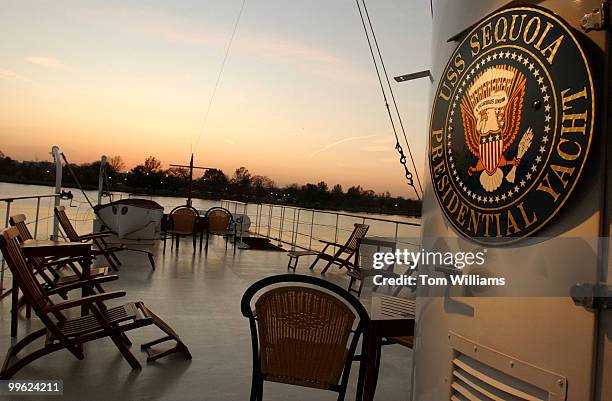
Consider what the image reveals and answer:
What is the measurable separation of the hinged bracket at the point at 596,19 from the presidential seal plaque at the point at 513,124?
0.11ft

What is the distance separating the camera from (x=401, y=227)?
677 centimetres

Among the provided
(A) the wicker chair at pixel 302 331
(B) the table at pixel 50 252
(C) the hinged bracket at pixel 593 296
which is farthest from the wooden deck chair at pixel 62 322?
(C) the hinged bracket at pixel 593 296

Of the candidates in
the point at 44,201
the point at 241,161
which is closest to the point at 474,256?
the point at 44,201

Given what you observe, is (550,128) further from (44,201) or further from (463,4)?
(44,201)

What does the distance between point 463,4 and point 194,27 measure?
30.4 feet

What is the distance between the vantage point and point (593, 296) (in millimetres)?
832

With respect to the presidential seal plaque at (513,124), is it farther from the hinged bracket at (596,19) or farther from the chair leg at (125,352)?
the chair leg at (125,352)

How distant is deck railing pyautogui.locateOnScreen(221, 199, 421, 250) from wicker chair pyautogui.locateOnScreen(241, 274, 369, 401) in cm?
457

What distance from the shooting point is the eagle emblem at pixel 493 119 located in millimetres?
1042

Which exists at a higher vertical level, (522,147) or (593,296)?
(522,147)

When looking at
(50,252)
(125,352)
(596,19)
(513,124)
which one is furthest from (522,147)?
(50,252)

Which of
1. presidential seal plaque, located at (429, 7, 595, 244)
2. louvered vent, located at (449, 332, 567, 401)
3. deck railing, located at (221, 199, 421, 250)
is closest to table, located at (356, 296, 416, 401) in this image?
louvered vent, located at (449, 332, 567, 401)

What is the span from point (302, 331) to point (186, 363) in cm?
136

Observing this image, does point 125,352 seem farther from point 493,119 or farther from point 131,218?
point 131,218
